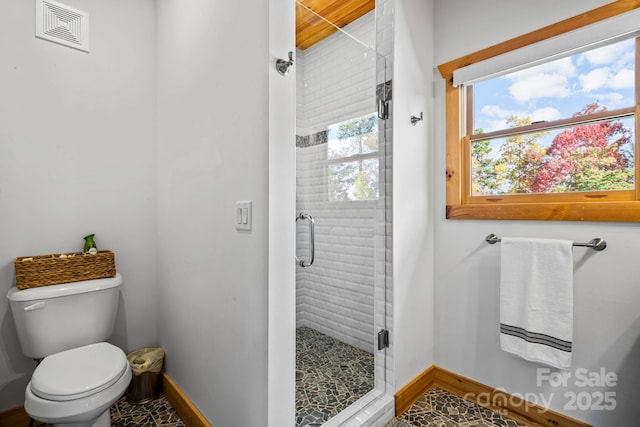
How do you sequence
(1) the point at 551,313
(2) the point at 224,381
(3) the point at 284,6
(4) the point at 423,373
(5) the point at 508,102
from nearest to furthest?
1. (3) the point at 284,6
2. (2) the point at 224,381
3. (1) the point at 551,313
4. (5) the point at 508,102
5. (4) the point at 423,373

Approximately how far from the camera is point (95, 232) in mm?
1762

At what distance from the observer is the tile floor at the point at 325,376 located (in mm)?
1512

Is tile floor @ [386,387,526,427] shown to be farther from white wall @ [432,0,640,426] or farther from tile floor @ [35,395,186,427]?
tile floor @ [35,395,186,427]

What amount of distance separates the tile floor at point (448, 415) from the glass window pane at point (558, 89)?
1.60 m

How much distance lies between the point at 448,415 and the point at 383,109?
1.73 m

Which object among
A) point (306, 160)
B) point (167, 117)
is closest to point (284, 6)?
point (306, 160)

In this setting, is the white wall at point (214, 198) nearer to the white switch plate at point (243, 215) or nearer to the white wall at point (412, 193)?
the white switch plate at point (243, 215)

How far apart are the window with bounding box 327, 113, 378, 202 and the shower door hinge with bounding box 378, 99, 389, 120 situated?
37 millimetres

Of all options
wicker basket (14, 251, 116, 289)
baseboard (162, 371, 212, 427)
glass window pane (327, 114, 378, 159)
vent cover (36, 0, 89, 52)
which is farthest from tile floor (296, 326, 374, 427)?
vent cover (36, 0, 89, 52)

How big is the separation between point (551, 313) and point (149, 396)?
7.38ft

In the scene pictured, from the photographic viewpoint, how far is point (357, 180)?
5.72ft

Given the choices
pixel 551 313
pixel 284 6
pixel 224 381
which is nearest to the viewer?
pixel 284 6

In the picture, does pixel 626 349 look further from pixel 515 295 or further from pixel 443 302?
→ pixel 443 302

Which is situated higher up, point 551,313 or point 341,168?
point 341,168
